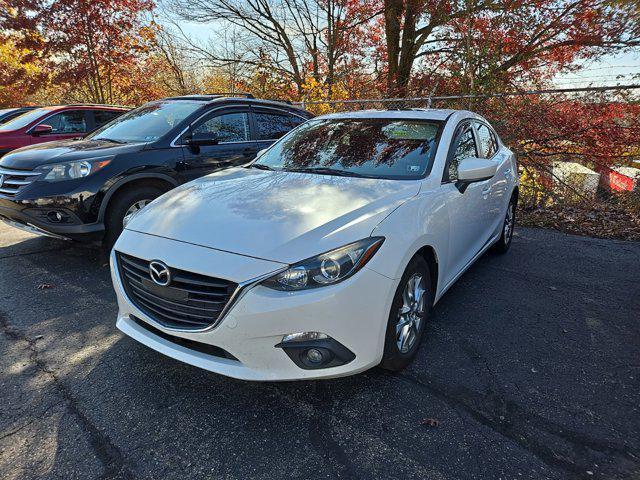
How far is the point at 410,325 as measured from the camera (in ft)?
8.41

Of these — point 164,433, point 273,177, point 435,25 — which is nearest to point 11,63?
point 435,25

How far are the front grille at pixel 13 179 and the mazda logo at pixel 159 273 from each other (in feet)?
→ 9.08

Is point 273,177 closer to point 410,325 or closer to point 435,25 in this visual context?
point 410,325

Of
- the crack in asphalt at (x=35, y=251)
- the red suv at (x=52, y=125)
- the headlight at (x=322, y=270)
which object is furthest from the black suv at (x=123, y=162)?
the red suv at (x=52, y=125)

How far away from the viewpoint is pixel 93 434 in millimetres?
2066

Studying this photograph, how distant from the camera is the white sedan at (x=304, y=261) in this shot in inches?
78.2

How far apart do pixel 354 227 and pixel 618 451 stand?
1717 mm

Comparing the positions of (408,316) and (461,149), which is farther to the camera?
(461,149)

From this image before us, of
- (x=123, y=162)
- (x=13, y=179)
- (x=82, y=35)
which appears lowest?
(x=13, y=179)

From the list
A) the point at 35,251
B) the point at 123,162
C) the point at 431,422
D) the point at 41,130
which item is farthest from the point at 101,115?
the point at 431,422

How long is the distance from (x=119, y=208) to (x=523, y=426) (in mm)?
4035

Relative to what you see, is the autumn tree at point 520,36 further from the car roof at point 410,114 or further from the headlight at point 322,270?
the headlight at point 322,270

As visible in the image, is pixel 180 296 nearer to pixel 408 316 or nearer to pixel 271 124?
pixel 408 316

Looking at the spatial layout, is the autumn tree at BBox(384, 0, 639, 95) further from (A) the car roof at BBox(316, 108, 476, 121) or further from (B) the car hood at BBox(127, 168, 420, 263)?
(B) the car hood at BBox(127, 168, 420, 263)
